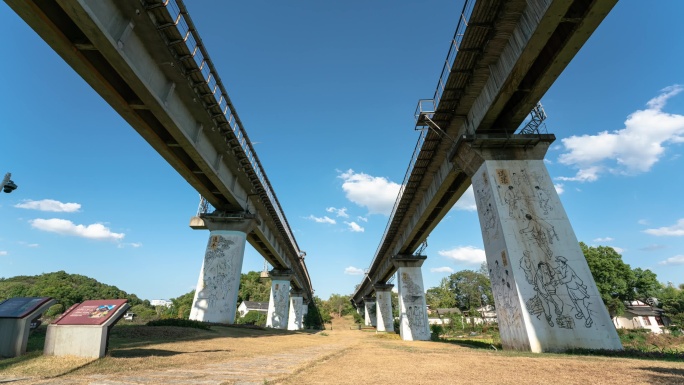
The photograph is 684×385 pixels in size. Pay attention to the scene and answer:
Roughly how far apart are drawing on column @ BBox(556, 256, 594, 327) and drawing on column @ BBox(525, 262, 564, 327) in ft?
1.20

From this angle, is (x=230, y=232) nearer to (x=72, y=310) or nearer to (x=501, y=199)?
(x=72, y=310)

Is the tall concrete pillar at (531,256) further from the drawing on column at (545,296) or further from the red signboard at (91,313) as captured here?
the red signboard at (91,313)

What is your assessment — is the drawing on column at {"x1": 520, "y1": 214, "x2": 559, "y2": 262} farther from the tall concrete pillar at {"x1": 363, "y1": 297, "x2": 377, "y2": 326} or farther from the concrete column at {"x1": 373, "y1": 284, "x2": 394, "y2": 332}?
the tall concrete pillar at {"x1": 363, "y1": 297, "x2": 377, "y2": 326}

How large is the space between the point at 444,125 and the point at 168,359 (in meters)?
15.0

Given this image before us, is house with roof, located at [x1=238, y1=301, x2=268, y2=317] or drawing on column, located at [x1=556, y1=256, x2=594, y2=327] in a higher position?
drawing on column, located at [x1=556, y1=256, x2=594, y2=327]

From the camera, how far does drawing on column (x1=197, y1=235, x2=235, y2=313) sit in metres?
21.8

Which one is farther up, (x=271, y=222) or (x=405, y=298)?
(x=271, y=222)

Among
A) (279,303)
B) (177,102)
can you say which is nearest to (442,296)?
(279,303)

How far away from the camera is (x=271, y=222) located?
3119 centimetres

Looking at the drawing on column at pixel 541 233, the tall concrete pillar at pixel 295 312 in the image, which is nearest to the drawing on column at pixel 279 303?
the tall concrete pillar at pixel 295 312


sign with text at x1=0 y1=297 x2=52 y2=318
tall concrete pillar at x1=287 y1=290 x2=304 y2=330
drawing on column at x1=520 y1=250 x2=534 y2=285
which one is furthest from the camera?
tall concrete pillar at x1=287 y1=290 x2=304 y2=330

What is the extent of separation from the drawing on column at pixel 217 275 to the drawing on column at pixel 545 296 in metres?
19.1

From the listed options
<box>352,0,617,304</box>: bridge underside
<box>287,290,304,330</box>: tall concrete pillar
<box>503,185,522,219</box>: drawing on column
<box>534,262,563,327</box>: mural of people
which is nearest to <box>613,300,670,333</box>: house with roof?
<box>287,290,304,330</box>: tall concrete pillar

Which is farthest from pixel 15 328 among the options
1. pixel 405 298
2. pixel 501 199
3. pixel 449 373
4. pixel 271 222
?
pixel 405 298
